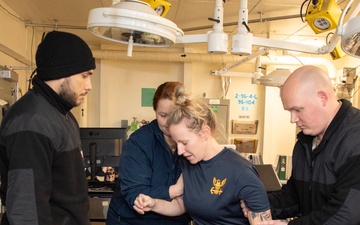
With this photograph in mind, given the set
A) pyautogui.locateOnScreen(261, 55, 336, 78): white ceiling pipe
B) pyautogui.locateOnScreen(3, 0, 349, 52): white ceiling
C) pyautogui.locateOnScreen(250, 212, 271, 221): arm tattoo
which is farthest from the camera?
pyautogui.locateOnScreen(261, 55, 336, 78): white ceiling pipe

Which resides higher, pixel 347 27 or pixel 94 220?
pixel 347 27

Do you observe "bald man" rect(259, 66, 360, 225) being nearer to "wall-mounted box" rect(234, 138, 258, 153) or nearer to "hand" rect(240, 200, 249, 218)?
"hand" rect(240, 200, 249, 218)

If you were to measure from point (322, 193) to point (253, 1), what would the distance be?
8.92 feet

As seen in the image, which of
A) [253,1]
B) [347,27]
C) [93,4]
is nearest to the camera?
[347,27]

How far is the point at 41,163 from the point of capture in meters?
1.21

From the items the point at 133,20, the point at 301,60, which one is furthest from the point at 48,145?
the point at 301,60

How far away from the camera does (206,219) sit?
4.73ft

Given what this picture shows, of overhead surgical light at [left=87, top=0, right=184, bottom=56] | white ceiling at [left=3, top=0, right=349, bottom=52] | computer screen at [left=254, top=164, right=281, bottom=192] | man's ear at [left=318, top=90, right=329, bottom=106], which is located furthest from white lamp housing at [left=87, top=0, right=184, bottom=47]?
white ceiling at [left=3, top=0, right=349, bottom=52]

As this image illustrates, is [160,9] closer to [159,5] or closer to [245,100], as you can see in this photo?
[159,5]

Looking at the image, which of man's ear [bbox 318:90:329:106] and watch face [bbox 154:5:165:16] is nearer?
man's ear [bbox 318:90:329:106]

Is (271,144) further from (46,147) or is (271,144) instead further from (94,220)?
(46,147)

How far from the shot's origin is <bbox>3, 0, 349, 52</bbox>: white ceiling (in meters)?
3.70

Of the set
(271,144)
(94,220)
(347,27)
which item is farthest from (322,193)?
(271,144)

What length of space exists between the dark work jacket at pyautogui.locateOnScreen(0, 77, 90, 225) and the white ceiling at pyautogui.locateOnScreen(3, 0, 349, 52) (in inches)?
91.6
